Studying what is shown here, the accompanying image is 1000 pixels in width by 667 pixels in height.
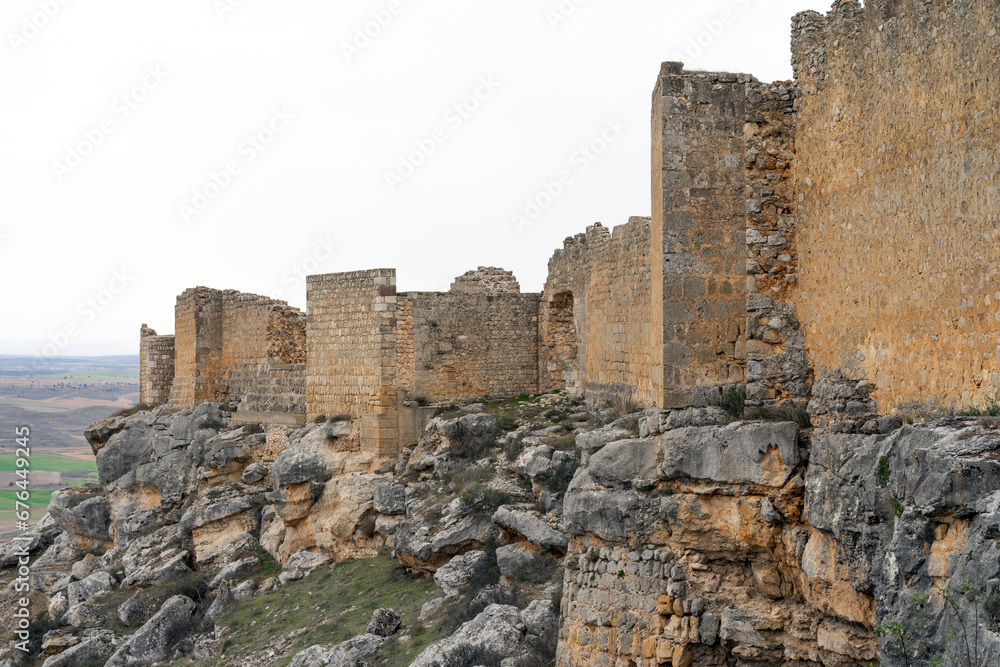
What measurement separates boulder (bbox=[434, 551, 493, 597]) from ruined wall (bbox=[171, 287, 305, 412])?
24.3ft

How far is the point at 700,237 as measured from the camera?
847 centimetres

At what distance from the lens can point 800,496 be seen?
25.0ft

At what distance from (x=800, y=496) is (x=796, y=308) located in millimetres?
1701

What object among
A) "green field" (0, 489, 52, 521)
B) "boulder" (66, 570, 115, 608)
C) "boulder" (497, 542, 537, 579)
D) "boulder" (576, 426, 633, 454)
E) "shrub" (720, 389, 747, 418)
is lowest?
"green field" (0, 489, 52, 521)

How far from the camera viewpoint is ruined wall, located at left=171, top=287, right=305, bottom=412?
20.0 m

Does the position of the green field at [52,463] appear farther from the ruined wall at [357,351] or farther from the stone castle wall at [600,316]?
the stone castle wall at [600,316]

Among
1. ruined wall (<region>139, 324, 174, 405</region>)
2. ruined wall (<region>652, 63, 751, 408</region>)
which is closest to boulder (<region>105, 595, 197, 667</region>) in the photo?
ruined wall (<region>139, 324, 174, 405</region>)

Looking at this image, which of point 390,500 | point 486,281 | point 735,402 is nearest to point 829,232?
point 735,402

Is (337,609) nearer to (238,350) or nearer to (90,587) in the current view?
(90,587)

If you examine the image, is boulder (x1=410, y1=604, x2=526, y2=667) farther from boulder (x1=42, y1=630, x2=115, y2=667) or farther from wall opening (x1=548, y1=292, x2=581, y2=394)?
wall opening (x1=548, y1=292, x2=581, y2=394)

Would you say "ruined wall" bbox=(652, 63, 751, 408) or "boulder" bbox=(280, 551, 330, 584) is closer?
"ruined wall" bbox=(652, 63, 751, 408)

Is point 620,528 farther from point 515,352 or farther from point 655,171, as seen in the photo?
point 515,352

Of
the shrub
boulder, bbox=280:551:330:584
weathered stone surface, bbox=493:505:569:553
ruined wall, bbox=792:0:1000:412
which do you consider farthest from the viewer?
boulder, bbox=280:551:330:584

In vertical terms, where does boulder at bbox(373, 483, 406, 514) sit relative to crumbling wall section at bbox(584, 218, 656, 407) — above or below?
below
